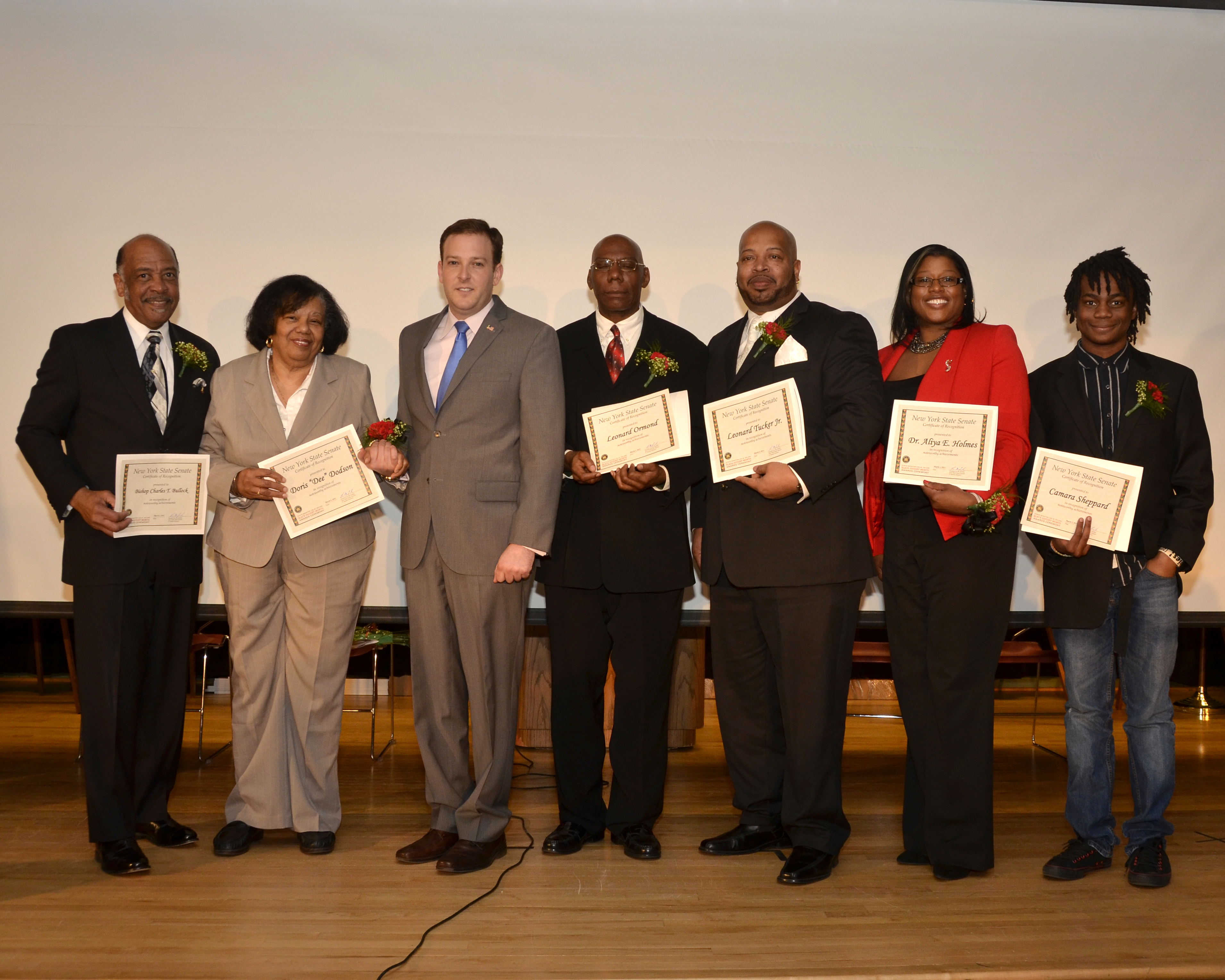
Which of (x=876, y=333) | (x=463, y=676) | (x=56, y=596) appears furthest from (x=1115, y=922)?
(x=56, y=596)

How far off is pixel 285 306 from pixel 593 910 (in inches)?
82.8

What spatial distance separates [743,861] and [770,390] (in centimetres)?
153

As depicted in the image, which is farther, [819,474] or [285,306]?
[285,306]

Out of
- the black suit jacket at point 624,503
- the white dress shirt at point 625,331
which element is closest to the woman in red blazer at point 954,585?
the black suit jacket at point 624,503

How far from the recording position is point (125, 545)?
3207 millimetres

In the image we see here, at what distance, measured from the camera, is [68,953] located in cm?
253

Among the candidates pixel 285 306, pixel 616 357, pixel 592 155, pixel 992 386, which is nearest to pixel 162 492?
pixel 285 306

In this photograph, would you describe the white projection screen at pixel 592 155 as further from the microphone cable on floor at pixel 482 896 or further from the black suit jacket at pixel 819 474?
the microphone cable on floor at pixel 482 896

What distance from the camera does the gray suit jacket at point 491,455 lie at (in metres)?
3.10

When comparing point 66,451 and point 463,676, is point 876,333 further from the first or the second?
point 66,451

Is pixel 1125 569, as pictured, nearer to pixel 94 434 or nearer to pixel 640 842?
pixel 640 842

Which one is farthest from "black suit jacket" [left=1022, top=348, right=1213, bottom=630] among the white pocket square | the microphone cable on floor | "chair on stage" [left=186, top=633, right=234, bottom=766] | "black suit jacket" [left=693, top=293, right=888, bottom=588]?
"chair on stage" [left=186, top=633, right=234, bottom=766]

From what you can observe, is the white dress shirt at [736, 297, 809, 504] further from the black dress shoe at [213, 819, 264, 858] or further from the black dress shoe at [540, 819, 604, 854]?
the black dress shoe at [213, 819, 264, 858]

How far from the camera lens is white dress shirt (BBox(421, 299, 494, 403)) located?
3.21 meters
